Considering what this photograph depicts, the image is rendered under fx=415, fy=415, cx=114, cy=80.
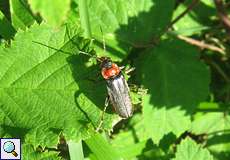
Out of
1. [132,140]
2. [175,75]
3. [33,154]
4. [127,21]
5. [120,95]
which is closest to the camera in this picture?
[33,154]

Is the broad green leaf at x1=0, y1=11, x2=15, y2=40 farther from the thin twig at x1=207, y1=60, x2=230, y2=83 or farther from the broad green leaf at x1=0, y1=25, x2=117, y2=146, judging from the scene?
the thin twig at x1=207, y1=60, x2=230, y2=83

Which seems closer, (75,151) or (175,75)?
(75,151)

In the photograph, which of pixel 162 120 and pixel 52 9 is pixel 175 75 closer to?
pixel 162 120

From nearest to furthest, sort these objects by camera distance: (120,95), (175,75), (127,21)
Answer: (120,95) < (127,21) < (175,75)

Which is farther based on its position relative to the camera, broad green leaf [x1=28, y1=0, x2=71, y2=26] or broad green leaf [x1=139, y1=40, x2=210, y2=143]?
broad green leaf [x1=139, y1=40, x2=210, y2=143]

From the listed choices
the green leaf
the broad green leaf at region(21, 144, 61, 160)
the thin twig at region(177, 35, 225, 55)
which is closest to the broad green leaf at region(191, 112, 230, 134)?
the thin twig at region(177, 35, 225, 55)

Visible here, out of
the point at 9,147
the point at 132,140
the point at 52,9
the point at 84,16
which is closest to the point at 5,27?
the point at 84,16

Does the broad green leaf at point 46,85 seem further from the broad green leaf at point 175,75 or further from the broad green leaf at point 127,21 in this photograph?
the broad green leaf at point 175,75
